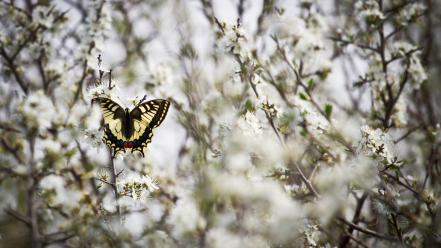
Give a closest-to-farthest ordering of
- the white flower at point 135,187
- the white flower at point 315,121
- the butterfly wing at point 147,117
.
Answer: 1. the white flower at point 135,187
2. the butterfly wing at point 147,117
3. the white flower at point 315,121

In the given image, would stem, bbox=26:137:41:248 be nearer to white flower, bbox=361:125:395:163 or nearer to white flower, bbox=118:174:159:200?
white flower, bbox=118:174:159:200

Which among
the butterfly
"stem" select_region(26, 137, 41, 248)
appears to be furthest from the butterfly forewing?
"stem" select_region(26, 137, 41, 248)

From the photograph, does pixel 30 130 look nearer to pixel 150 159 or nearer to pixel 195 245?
pixel 150 159

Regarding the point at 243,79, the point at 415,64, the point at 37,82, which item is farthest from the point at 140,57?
the point at 415,64

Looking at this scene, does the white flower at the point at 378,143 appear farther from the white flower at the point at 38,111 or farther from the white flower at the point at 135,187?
the white flower at the point at 38,111

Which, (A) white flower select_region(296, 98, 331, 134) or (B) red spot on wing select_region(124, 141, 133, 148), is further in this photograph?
(A) white flower select_region(296, 98, 331, 134)

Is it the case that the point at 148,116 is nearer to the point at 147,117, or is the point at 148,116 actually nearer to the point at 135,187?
the point at 147,117

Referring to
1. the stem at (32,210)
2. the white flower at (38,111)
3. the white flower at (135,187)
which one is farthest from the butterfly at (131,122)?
the white flower at (38,111)
